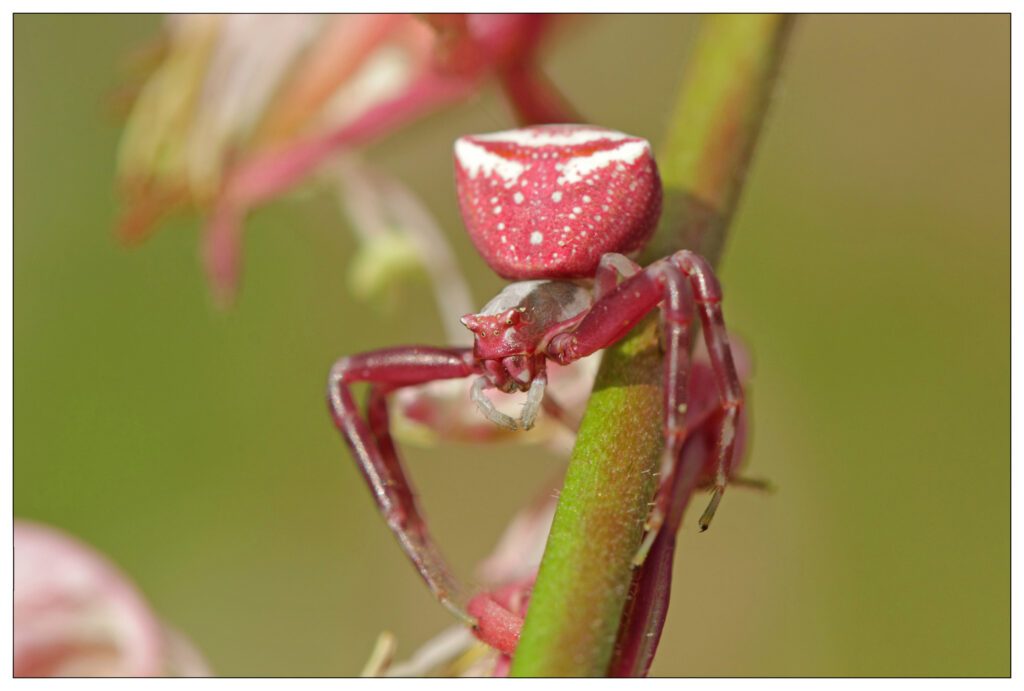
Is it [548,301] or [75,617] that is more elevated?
[548,301]

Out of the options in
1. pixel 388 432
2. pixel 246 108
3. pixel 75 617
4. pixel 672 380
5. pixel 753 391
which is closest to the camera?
pixel 672 380

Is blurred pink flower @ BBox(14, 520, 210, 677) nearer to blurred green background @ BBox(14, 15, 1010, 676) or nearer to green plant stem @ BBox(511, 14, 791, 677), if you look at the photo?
green plant stem @ BBox(511, 14, 791, 677)

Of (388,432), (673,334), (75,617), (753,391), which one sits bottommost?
(753,391)

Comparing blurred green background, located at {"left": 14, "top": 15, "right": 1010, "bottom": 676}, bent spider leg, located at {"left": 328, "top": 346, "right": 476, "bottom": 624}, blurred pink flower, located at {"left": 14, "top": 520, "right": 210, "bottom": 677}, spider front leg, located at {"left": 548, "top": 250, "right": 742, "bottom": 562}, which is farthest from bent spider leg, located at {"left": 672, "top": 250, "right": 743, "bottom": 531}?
blurred green background, located at {"left": 14, "top": 15, "right": 1010, "bottom": 676}

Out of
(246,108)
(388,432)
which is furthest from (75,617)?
(246,108)

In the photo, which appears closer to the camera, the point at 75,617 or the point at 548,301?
the point at 548,301

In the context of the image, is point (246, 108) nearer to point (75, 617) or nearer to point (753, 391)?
point (75, 617)

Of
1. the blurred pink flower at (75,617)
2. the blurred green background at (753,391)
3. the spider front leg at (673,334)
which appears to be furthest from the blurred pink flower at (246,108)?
the blurred green background at (753,391)

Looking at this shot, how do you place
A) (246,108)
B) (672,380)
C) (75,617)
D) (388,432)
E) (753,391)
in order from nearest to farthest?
(672,380) < (388,432) < (75,617) < (246,108) < (753,391)
